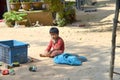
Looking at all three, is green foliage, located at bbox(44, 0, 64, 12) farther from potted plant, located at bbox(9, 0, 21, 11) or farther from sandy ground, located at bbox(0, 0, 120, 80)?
potted plant, located at bbox(9, 0, 21, 11)

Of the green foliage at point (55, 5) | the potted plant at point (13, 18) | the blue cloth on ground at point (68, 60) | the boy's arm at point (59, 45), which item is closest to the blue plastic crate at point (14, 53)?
the blue cloth on ground at point (68, 60)

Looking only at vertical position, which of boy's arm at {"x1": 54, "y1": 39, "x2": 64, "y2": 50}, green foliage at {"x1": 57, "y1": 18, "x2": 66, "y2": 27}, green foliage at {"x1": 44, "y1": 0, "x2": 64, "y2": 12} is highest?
green foliage at {"x1": 44, "y1": 0, "x2": 64, "y2": 12}

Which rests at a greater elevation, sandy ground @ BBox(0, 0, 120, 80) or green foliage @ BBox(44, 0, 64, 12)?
green foliage @ BBox(44, 0, 64, 12)

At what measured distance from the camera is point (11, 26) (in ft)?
47.4

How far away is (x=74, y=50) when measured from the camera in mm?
9211

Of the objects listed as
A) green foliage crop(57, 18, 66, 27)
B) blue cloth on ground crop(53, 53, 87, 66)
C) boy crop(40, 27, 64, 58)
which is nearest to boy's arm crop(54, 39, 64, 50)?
boy crop(40, 27, 64, 58)

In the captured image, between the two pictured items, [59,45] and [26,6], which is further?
[26,6]

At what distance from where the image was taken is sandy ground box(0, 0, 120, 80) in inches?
266

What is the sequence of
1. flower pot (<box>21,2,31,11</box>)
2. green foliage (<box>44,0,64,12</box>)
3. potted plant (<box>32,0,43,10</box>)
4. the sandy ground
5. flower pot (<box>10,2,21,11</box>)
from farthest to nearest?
potted plant (<box>32,0,43,10</box>)
flower pot (<box>21,2,31,11</box>)
flower pot (<box>10,2,21,11</box>)
green foliage (<box>44,0,64,12</box>)
the sandy ground

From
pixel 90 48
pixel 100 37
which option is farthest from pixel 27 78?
pixel 100 37

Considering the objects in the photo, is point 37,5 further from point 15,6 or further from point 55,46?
point 55,46

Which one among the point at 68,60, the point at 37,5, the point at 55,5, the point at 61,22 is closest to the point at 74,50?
the point at 68,60

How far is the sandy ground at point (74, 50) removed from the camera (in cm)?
675

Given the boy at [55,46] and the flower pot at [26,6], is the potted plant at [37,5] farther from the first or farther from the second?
the boy at [55,46]
